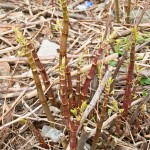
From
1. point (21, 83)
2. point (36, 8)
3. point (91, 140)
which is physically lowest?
point (91, 140)

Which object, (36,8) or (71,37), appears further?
(36,8)

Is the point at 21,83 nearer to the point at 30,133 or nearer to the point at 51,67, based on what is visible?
the point at 51,67

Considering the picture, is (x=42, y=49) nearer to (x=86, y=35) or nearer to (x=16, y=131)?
(x=86, y=35)

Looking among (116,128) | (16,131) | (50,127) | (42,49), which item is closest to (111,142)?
(116,128)

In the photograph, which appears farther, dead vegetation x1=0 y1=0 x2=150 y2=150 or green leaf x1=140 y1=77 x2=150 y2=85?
green leaf x1=140 y1=77 x2=150 y2=85

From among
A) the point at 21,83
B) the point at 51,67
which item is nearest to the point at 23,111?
the point at 21,83

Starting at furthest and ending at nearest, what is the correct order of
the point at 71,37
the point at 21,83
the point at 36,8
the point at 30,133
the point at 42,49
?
the point at 36,8 → the point at 71,37 → the point at 42,49 → the point at 21,83 → the point at 30,133

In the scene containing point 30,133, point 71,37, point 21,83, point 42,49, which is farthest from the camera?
point 71,37

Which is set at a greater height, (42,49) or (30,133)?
(42,49)

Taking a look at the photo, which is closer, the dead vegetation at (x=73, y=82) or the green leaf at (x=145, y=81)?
the dead vegetation at (x=73, y=82)
